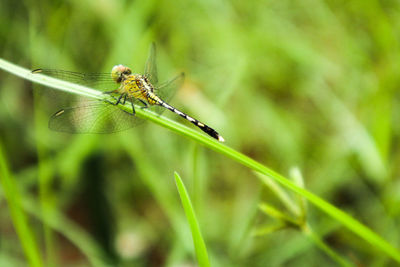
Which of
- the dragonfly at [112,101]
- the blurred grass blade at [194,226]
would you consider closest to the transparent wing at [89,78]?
the dragonfly at [112,101]

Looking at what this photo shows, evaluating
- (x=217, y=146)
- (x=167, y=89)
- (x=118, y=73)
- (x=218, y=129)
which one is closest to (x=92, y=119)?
(x=118, y=73)

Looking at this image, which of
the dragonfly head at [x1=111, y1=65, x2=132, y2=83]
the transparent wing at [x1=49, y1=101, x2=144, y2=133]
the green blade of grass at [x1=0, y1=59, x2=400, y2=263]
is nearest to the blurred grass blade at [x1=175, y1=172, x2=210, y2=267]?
the green blade of grass at [x1=0, y1=59, x2=400, y2=263]

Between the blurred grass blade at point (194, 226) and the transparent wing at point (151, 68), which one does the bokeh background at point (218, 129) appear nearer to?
the transparent wing at point (151, 68)

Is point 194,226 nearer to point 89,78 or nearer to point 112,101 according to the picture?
point 112,101

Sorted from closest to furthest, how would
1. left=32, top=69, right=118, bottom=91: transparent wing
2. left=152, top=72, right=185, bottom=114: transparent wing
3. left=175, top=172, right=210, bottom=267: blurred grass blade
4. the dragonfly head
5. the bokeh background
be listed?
1. left=175, top=172, right=210, bottom=267: blurred grass blade
2. left=32, top=69, right=118, bottom=91: transparent wing
3. the dragonfly head
4. left=152, top=72, right=185, bottom=114: transparent wing
5. the bokeh background

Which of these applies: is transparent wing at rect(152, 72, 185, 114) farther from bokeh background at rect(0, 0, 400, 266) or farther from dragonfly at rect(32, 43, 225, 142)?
bokeh background at rect(0, 0, 400, 266)
